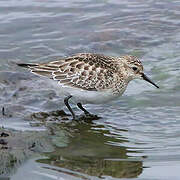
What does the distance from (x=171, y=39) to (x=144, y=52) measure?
1073 millimetres

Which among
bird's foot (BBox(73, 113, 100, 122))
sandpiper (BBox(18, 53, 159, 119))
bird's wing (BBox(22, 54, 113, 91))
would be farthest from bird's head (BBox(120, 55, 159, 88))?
bird's foot (BBox(73, 113, 100, 122))

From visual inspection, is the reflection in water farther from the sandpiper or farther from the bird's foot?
the sandpiper

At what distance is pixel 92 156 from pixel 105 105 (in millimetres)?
2799

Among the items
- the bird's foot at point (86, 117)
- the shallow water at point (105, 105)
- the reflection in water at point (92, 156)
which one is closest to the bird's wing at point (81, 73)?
the bird's foot at point (86, 117)

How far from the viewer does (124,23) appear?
1505cm

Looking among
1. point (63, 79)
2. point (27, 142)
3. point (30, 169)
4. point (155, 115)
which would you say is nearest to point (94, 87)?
point (63, 79)

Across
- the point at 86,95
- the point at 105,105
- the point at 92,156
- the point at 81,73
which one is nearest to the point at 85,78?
the point at 81,73

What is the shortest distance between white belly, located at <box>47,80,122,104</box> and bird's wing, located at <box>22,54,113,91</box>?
8 centimetres

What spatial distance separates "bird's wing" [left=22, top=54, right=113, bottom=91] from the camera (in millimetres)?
9992

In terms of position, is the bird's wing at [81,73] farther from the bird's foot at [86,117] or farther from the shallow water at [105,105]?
the shallow water at [105,105]

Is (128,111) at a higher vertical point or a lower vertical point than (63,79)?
lower

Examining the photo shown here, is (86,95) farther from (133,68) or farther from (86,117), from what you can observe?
(133,68)

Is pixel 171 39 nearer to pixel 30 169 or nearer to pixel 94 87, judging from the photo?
pixel 94 87

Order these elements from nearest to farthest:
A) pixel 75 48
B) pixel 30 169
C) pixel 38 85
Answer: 1. pixel 30 169
2. pixel 38 85
3. pixel 75 48
